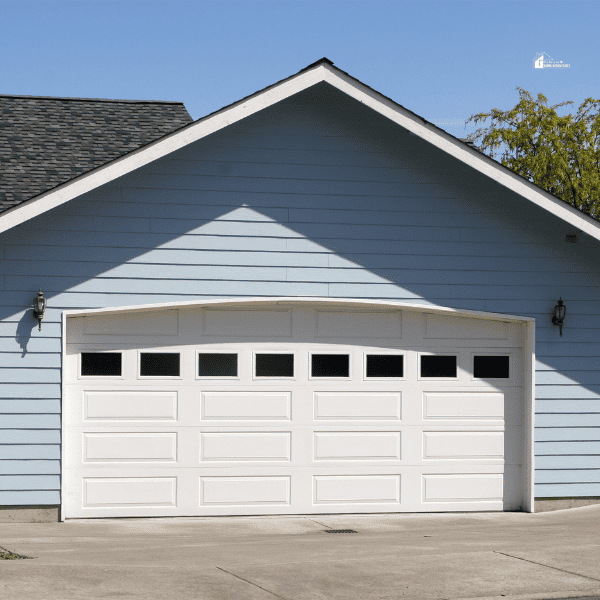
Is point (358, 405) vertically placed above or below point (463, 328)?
below

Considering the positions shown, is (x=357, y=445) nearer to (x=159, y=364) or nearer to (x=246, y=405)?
(x=246, y=405)

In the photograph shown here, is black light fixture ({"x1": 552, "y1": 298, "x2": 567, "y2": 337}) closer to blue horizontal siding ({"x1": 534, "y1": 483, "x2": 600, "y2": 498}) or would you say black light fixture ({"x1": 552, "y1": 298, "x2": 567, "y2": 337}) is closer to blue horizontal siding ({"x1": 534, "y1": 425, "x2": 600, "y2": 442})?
blue horizontal siding ({"x1": 534, "y1": 425, "x2": 600, "y2": 442})

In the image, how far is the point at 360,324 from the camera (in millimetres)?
10719

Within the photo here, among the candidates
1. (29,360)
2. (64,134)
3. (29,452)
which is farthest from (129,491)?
(64,134)

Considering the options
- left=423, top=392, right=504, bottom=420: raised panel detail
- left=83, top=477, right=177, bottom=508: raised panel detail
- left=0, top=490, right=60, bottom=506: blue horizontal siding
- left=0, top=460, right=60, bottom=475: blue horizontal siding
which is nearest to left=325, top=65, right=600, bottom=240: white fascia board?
left=423, top=392, right=504, bottom=420: raised panel detail

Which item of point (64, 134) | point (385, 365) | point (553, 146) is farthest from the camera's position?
point (553, 146)

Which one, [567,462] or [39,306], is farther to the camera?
[567,462]

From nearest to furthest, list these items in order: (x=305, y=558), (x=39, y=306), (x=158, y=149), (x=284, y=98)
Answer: (x=305, y=558), (x=158, y=149), (x=39, y=306), (x=284, y=98)

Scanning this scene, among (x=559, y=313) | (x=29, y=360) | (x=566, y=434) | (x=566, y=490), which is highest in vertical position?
(x=559, y=313)

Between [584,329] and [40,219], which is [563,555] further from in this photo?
[40,219]

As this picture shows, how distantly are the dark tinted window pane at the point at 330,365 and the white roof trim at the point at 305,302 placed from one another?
646mm

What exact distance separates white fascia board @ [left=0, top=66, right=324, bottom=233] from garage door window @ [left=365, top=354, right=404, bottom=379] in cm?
326

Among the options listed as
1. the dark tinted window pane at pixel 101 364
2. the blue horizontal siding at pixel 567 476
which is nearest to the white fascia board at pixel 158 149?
the dark tinted window pane at pixel 101 364

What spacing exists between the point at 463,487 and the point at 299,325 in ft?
9.38
